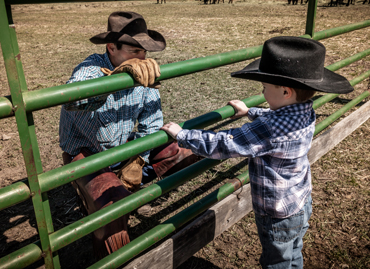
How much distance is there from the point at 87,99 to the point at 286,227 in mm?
1363

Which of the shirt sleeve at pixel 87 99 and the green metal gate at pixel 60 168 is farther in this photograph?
the shirt sleeve at pixel 87 99

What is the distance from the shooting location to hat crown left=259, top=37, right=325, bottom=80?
4.93ft

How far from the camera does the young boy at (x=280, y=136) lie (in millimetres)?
1520

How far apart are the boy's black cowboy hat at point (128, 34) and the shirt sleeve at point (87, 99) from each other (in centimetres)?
22

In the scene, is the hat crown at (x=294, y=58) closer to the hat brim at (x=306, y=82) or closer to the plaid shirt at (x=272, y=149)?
the hat brim at (x=306, y=82)

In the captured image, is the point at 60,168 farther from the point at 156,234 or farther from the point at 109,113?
the point at 109,113

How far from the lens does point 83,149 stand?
2434mm

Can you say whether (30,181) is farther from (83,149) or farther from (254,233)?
(254,233)

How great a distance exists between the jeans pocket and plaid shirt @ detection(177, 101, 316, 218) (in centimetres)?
4

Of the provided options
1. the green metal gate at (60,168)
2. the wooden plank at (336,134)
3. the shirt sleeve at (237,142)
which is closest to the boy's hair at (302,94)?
the shirt sleeve at (237,142)

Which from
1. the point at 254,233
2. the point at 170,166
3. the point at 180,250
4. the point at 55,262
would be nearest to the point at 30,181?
the point at 55,262

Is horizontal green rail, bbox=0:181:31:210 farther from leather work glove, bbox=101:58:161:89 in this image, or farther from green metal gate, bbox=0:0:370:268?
leather work glove, bbox=101:58:161:89

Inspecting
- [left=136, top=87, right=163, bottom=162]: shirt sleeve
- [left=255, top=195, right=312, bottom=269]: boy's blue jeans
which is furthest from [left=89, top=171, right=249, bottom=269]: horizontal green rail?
[left=136, top=87, right=163, bottom=162]: shirt sleeve

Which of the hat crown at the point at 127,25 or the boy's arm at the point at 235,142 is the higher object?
the hat crown at the point at 127,25
